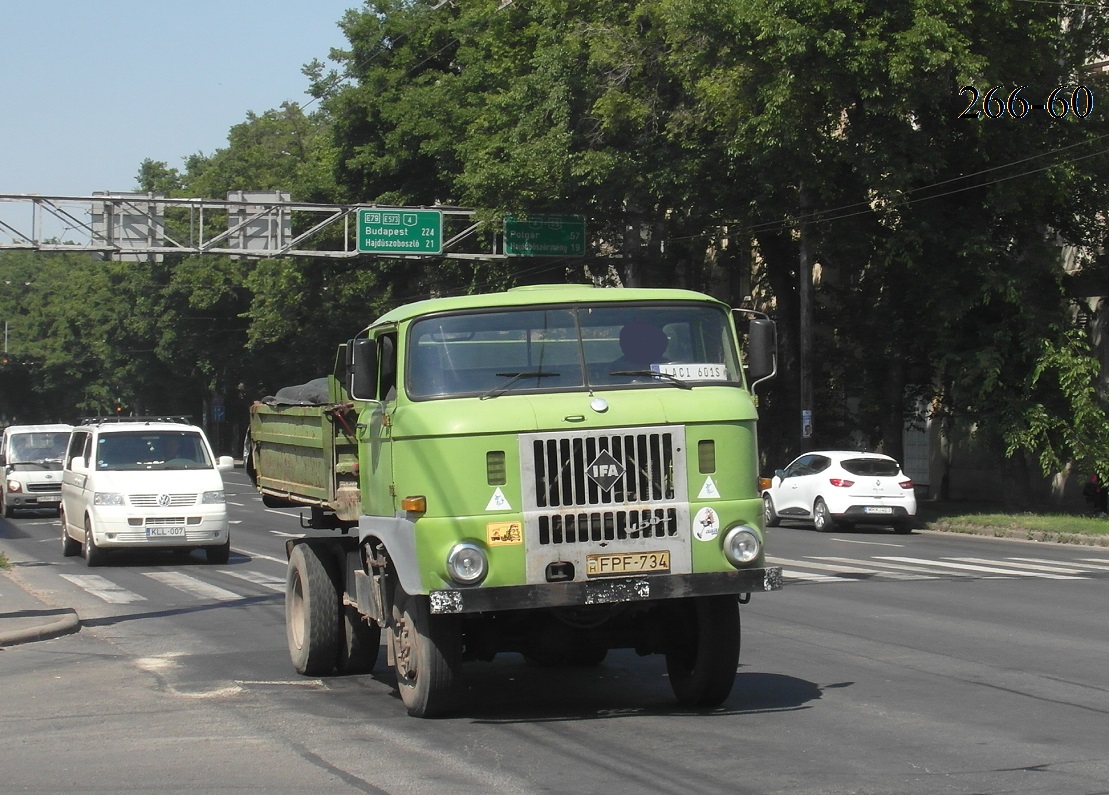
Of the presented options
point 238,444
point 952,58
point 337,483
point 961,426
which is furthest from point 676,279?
point 238,444

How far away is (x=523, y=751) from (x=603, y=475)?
1.63 m

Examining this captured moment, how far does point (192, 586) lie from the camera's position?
18.3 metres

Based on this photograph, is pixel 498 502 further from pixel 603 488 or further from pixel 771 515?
pixel 771 515

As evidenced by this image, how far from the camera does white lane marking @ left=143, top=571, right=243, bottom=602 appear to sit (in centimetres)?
1703

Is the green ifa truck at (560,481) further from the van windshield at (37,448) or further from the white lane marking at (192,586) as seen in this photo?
the van windshield at (37,448)

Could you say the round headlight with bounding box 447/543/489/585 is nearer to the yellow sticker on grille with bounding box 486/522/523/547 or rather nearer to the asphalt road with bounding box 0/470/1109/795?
the yellow sticker on grille with bounding box 486/522/523/547

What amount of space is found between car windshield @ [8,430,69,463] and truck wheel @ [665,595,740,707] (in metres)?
26.6

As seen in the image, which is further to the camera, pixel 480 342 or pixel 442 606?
pixel 480 342

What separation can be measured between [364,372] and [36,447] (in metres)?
26.4

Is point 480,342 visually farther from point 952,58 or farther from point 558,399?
point 952,58

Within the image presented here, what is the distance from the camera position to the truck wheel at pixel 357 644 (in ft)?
36.3

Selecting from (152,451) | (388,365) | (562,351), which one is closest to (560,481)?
(562,351)

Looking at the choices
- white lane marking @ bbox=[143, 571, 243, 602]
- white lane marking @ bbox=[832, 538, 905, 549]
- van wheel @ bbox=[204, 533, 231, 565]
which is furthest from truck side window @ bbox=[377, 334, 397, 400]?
white lane marking @ bbox=[832, 538, 905, 549]

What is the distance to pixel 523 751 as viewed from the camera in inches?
321
